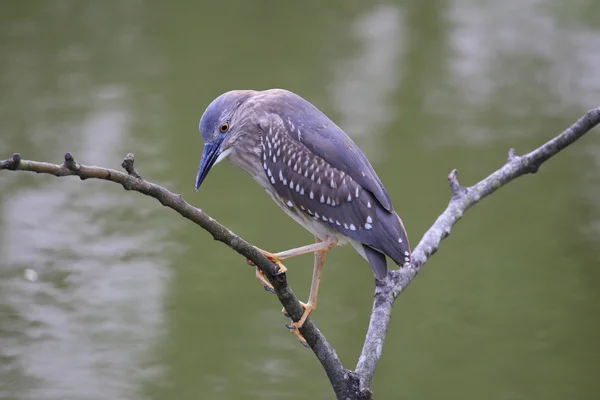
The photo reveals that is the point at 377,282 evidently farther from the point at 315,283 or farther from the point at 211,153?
the point at 211,153

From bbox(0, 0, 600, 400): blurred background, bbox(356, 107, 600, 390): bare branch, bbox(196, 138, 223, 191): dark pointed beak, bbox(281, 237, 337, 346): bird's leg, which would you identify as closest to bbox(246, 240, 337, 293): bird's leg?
bbox(281, 237, 337, 346): bird's leg

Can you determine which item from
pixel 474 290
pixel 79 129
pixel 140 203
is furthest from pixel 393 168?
pixel 79 129

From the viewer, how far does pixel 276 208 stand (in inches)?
273

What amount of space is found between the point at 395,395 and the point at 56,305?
249 centimetres

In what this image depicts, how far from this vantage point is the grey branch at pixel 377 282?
233 centimetres

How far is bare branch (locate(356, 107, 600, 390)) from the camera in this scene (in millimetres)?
3338

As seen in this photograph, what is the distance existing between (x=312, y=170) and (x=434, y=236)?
67cm

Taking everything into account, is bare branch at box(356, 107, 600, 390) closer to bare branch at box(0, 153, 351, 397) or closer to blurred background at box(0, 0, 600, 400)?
bare branch at box(0, 153, 351, 397)

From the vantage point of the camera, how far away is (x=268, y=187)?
387cm

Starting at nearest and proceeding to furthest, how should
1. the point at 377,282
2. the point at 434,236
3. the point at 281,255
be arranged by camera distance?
1. the point at 281,255
2. the point at 377,282
3. the point at 434,236

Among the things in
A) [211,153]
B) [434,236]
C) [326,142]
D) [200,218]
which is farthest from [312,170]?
[200,218]

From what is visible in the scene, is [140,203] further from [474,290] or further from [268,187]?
[268,187]

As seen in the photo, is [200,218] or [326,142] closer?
[200,218]

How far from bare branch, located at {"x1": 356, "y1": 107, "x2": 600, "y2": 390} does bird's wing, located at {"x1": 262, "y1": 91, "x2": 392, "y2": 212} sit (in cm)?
30
